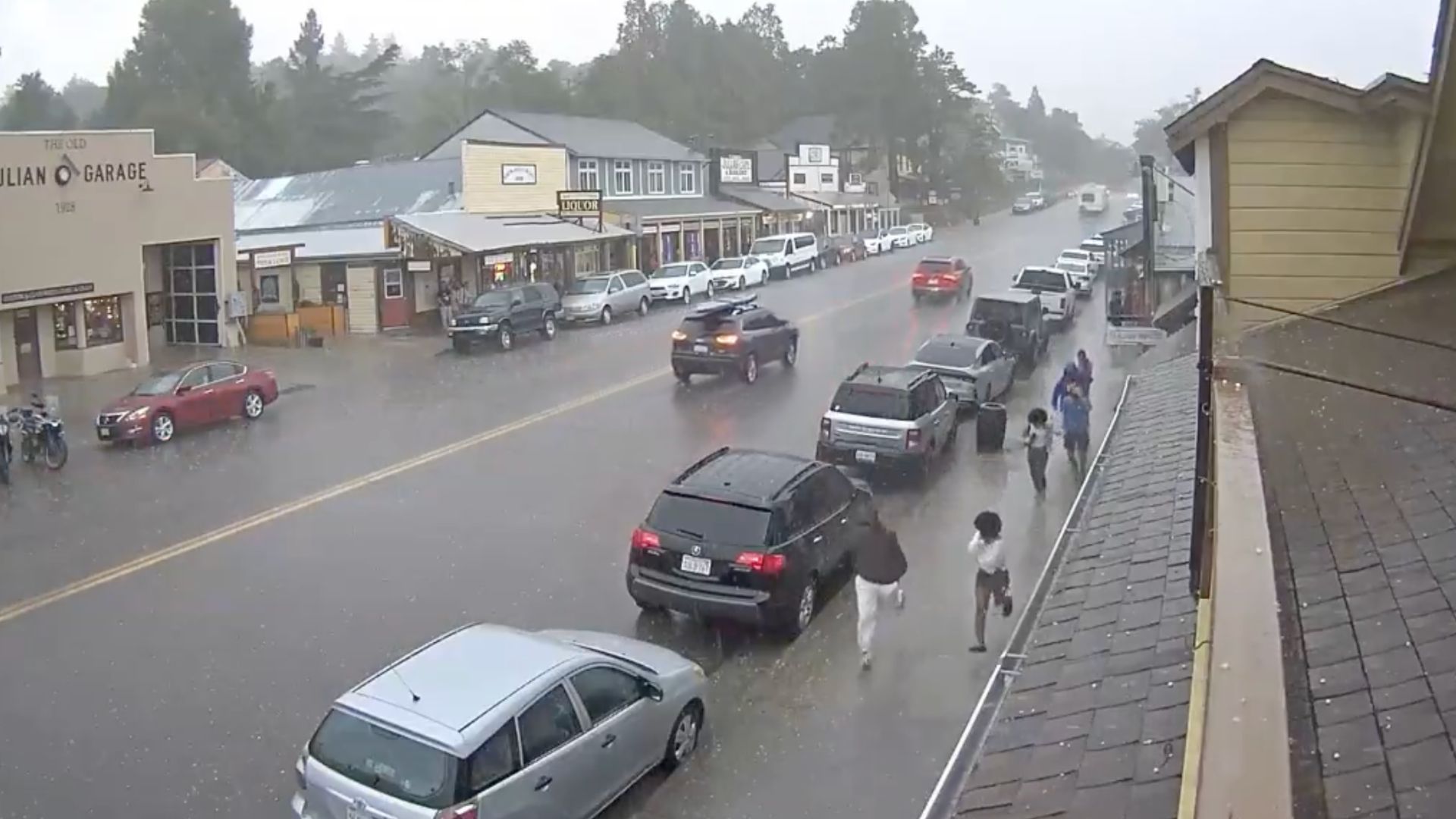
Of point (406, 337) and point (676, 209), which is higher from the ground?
point (676, 209)

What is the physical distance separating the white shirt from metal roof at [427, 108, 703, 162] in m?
42.7

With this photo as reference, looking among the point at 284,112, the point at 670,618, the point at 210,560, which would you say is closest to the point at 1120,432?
the point at 670,618

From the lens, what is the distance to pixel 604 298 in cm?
A: 3906

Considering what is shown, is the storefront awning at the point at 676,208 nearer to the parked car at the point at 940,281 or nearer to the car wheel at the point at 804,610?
the parked car at the point at 940,281

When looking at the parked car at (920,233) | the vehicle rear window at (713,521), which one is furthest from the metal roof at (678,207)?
the vehicle rear window at (713,521)

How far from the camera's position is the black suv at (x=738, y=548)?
11.8 meters

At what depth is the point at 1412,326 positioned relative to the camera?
7.43 meters

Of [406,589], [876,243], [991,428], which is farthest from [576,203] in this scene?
[406,589]

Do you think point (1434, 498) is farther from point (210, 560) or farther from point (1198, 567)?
point (210, 560)

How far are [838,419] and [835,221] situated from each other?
6639cm

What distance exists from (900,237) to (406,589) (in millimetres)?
61709

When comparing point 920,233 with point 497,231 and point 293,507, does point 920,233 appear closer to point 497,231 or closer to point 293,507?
point 497,231

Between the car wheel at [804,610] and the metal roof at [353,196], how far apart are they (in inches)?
1248

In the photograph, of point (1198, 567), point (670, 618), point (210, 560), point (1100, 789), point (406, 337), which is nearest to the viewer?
point (1100, 789)
